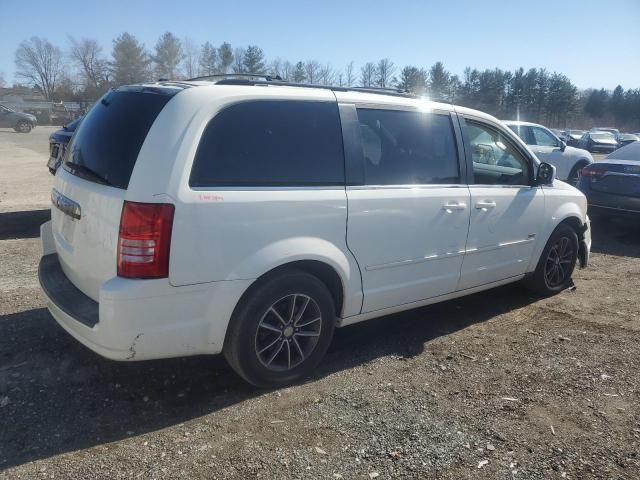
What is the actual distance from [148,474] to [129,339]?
2.29ft

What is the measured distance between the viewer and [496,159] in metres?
4.89

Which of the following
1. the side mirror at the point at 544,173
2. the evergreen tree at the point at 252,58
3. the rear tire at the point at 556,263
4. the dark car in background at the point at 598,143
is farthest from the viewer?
the evergreen tree at the point at 252,58

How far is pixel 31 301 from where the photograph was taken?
4.79m

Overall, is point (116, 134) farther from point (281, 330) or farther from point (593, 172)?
point (593, 172)

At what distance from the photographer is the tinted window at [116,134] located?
3.01m

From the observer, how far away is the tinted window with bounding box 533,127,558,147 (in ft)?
42.4

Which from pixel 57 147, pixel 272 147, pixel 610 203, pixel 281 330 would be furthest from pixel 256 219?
pixel 610 203

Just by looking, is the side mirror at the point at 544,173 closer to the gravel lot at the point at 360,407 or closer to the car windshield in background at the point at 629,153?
the gravel lot at the point at 360,407

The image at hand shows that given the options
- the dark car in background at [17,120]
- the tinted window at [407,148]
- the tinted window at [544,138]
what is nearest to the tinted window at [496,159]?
the tinted window at [407,148]

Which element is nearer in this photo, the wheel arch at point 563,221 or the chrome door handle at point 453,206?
the chrome door handle at point 453,206

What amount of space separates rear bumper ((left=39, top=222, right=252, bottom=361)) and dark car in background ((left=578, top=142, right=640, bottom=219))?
23.3 feet

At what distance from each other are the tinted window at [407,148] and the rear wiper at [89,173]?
1693 millimetres

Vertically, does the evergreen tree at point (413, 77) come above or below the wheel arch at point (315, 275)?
above

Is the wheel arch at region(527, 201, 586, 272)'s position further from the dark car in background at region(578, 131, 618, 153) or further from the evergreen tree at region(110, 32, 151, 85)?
the evergreen tree at region(110, 32, 151, 85)
